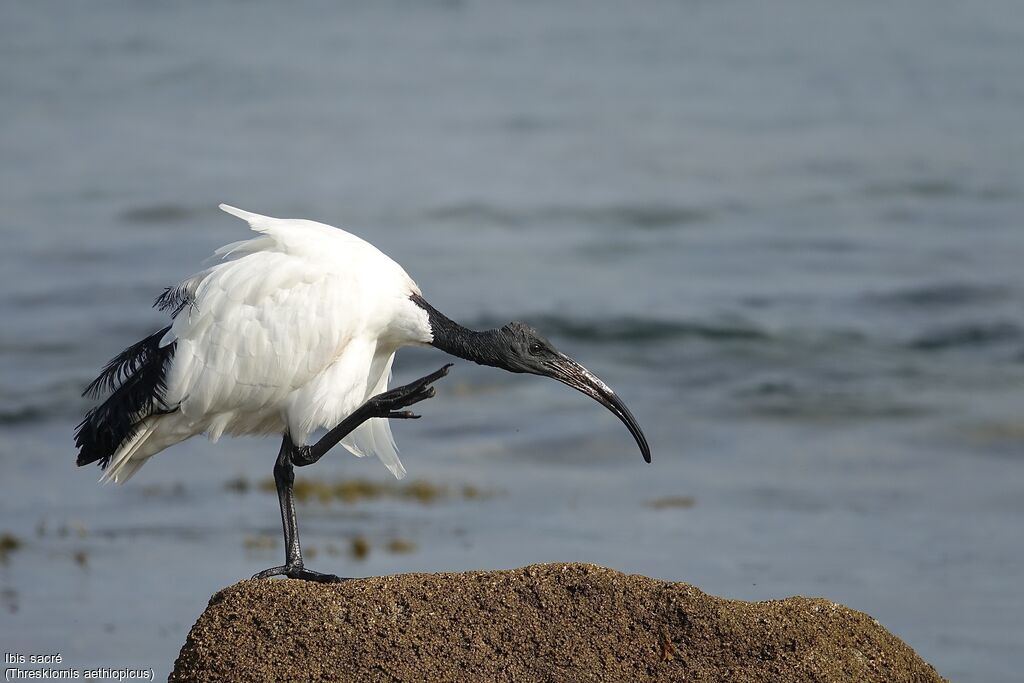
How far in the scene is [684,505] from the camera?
43.5 feet

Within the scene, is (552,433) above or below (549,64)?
below

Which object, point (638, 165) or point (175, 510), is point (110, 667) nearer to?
point (175, 510)

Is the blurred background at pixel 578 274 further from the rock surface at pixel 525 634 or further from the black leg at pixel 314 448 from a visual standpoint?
the rock surface at pixel 525 634

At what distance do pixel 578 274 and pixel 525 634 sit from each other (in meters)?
17.5

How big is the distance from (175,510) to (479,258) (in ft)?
39.1

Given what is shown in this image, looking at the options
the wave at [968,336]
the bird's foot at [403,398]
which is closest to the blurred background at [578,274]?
the wave at [968,336]

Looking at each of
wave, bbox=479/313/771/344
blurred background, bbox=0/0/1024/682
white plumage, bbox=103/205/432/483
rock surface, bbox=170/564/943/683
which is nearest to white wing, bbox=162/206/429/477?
white plumage, bbox=103/205/432/483

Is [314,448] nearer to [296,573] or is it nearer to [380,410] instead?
[380,410]

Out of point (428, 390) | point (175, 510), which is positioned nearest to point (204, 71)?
point (175, 510)

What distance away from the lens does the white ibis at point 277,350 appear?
25.5 ft

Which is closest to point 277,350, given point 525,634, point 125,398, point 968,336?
point 125,398

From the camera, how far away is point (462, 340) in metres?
8.15

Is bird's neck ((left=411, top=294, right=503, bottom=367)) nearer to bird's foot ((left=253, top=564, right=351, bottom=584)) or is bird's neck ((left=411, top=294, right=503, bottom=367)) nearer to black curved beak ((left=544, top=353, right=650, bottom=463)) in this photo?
black curved beak ((left=544, top=353, right=650, bottom=463))

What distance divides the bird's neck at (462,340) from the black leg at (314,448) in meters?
0.42
